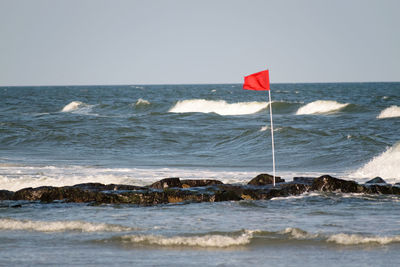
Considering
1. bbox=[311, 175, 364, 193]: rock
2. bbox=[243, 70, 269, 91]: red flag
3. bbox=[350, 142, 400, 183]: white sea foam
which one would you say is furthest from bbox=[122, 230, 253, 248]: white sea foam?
bbox=[350, 142, 400, 183]: white sea foam

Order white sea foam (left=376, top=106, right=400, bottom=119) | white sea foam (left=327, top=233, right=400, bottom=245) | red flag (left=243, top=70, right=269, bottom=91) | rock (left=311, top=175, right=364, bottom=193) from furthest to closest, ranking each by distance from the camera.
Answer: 1. white sea foam (left=376, top=106, right=400, bottom=119)
2. red flag (left=243, top=70, right=269, bottom=91)
3. rock (left=311, top=175, right=364, bottom=193)
4. white sea foam (left=327, top=233, right=400, bottom=245)

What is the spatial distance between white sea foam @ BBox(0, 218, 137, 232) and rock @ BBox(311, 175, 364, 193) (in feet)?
16.0

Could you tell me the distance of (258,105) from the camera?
200 ft

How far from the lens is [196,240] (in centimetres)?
842

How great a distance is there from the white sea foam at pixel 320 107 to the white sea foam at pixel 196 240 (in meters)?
46.1

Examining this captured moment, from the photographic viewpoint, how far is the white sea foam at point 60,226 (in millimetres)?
9234

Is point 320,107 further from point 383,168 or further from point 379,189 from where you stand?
point 379,189

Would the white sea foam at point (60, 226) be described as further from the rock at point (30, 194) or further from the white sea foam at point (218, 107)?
the white sea foam at point (218, 107)

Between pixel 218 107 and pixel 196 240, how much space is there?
189 feet

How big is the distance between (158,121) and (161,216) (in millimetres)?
29077

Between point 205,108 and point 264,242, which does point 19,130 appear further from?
point 205,108

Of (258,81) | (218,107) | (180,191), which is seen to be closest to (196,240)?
(180,191)

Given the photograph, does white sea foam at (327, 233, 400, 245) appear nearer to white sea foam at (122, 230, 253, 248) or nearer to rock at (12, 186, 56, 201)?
white sea foam at (122, 230, 253, 248)

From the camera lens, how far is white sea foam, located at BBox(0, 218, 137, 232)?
923 cm
